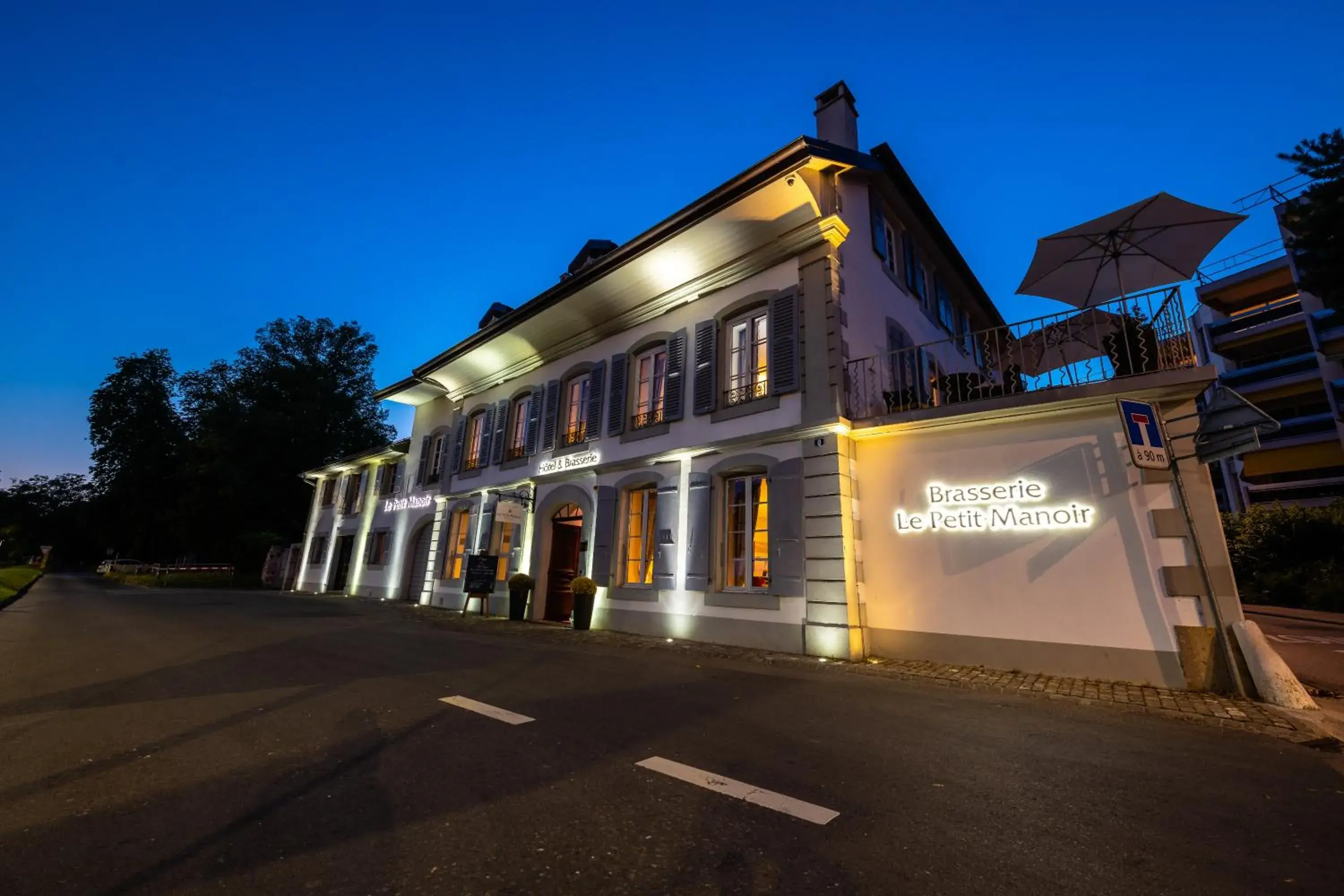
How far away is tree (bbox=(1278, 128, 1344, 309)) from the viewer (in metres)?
13.6

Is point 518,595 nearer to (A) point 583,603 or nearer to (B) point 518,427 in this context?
(A) point 583,603

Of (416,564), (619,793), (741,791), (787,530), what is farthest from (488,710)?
(416,564)

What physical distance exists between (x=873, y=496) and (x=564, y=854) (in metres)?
7.26

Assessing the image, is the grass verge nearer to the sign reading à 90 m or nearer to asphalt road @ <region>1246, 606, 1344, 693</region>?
the sign reading à 90 m

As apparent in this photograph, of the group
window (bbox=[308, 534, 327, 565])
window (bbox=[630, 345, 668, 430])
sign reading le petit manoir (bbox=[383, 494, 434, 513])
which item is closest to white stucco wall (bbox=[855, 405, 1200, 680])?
window (bbox=[630, 345, 668, 430])

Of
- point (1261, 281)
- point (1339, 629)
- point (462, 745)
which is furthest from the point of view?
point (1261, 281)

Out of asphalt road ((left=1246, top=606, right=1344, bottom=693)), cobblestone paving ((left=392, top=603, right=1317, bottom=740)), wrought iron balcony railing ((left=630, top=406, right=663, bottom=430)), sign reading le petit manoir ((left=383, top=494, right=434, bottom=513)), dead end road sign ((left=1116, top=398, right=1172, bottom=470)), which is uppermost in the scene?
wrought iron balcony railing ((left=630, top=406, right=663, bottom=430))

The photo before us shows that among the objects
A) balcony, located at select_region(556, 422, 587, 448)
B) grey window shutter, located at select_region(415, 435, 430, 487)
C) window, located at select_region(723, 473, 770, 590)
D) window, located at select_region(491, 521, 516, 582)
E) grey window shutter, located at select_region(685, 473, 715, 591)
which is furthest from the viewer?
grey window shutter, located at select_region(415, 435, 430, 487)

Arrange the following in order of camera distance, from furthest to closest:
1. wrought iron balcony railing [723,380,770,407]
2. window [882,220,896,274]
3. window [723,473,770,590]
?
1. window [882,220,896,274]
2. wrought iron balcony railing [723,380,770,407]
3. window [723,473,770,590]

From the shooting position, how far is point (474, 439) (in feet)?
55.5

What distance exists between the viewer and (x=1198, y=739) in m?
4.15

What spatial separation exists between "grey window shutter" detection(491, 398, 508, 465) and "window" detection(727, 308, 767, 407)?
23.3 feet

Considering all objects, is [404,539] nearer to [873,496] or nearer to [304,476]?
[304,476]

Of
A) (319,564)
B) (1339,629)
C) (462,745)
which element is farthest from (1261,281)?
(319,564)
